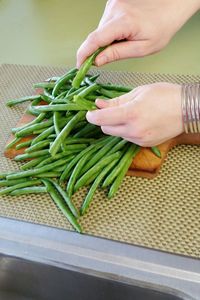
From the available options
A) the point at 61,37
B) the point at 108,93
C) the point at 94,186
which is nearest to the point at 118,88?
the point at 108,93

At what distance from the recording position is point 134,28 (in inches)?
39.1

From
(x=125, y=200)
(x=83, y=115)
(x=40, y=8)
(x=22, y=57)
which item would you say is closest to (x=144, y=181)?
(x=125, y=200)

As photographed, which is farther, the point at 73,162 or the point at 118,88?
the point at 118,88

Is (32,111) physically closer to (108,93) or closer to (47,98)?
(47,98)

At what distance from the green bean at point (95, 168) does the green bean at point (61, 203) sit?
0.04m

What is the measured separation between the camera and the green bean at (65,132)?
92 cm

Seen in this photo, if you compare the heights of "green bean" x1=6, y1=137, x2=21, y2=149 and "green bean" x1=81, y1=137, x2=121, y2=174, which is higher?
"green bean" x1=6, y1=137, x2=21, y2=149

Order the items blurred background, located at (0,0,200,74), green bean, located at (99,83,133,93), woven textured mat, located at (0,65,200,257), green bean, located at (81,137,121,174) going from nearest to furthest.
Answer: woven textured mat, located at (0,65,200,257)
green bean, located at (81,137,121,174)
green bean, located at (99,83,133,93)
blurred background, located at (0,0,200,74)

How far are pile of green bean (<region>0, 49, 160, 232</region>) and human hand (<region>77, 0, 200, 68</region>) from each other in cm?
3

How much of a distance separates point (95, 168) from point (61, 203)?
92 mm

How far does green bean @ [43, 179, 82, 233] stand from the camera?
84 centimetres

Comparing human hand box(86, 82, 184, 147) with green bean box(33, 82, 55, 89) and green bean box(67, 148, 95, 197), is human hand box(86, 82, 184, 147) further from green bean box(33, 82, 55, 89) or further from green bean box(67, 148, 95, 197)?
green bean box(33, 82, 55, 89)

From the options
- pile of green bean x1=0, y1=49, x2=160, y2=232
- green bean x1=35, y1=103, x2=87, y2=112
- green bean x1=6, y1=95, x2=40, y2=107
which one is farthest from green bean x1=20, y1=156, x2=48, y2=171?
green bean x1=6, y1=95, x2=40, y2=107

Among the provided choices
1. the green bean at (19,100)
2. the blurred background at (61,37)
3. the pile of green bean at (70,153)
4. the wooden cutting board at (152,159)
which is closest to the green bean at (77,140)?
the pile of green bean at (70,153)
